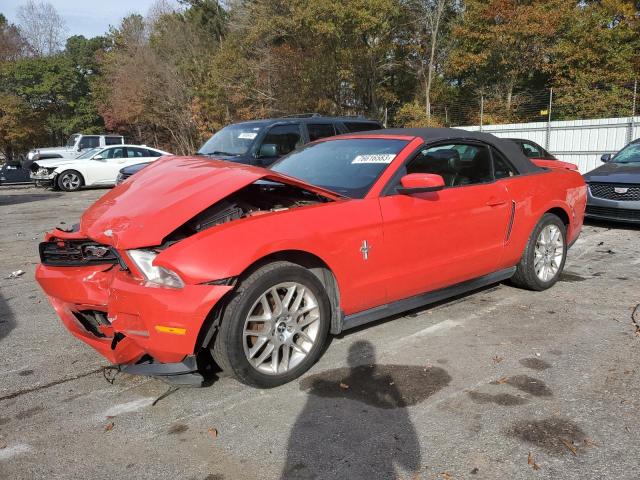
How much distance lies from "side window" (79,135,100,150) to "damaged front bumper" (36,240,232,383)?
70.7ft

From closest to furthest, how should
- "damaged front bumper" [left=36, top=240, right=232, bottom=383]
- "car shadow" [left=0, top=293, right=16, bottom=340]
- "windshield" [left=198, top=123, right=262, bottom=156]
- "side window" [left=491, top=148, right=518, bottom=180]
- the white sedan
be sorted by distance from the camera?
1. "damaged front bumper" [left=36, top=240, right=232, bottom=383]
2. "car shadow" [left=0, top=293, right=16, bottom=340]
3. "side window" [left=491, top=148, right=518, bottom=180]
4. "windshield" [left=198, top=123, right=262, bottom=156]
5. the white sedan

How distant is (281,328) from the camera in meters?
3.09

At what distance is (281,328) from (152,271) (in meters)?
0.83

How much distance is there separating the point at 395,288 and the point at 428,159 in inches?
43.8

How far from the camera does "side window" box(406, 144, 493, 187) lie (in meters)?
3.98

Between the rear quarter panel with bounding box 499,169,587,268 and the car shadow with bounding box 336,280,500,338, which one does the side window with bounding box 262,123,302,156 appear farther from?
the rear quarter panel with bounding box 499,169,587,268

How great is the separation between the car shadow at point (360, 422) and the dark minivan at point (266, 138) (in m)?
5.56

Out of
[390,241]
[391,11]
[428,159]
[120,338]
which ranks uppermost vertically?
[391,11]

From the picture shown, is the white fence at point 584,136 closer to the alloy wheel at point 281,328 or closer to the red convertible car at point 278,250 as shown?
the red convertible car at point 278,250

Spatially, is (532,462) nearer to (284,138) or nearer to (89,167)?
(284,138)

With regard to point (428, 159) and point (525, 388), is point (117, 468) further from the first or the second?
point (428, 159)

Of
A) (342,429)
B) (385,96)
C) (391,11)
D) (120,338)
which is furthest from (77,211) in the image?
(385,96)

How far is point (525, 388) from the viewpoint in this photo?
304cm

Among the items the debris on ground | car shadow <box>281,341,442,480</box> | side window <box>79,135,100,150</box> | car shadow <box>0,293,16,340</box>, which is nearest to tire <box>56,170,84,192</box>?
side window <box>79,135,100,150</box>
